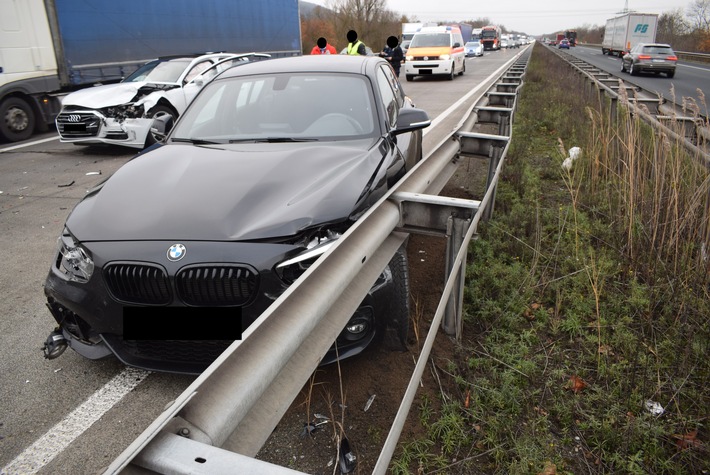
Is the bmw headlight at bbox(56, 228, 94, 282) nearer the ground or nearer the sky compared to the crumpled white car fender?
nearer the ground

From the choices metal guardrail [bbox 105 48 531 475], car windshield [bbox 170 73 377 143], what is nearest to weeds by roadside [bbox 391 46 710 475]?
metal guardrail [bbox 105 48 531 475]

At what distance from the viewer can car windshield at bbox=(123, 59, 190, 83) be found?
34.7 feet

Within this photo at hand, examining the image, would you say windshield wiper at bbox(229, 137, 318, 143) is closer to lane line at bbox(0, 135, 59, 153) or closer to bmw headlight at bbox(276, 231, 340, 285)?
bmw headlight at bbox(276, 231, 340, 285)

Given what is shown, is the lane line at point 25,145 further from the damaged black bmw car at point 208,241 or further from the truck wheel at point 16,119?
the damaged black bmw car at point 208,241

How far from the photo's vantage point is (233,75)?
16.4 feet

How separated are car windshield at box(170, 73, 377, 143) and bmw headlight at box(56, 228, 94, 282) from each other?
1.48 m

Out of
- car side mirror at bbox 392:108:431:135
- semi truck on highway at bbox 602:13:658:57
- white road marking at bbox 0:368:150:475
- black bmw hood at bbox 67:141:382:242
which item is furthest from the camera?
semi truck on highway at bbox 602:13:658:57

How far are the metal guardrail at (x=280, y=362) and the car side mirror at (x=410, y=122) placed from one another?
62.8 inches

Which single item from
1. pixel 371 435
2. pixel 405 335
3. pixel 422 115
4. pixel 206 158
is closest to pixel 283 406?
pixel 371 435

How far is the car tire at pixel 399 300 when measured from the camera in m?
2.97

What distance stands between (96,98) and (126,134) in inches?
41.1

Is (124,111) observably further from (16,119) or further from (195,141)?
(195,141)

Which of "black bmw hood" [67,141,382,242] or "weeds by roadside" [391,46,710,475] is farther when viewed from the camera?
"black bmw hood" [67,141,382,242]

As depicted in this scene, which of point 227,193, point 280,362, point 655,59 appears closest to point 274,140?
point 227,193
